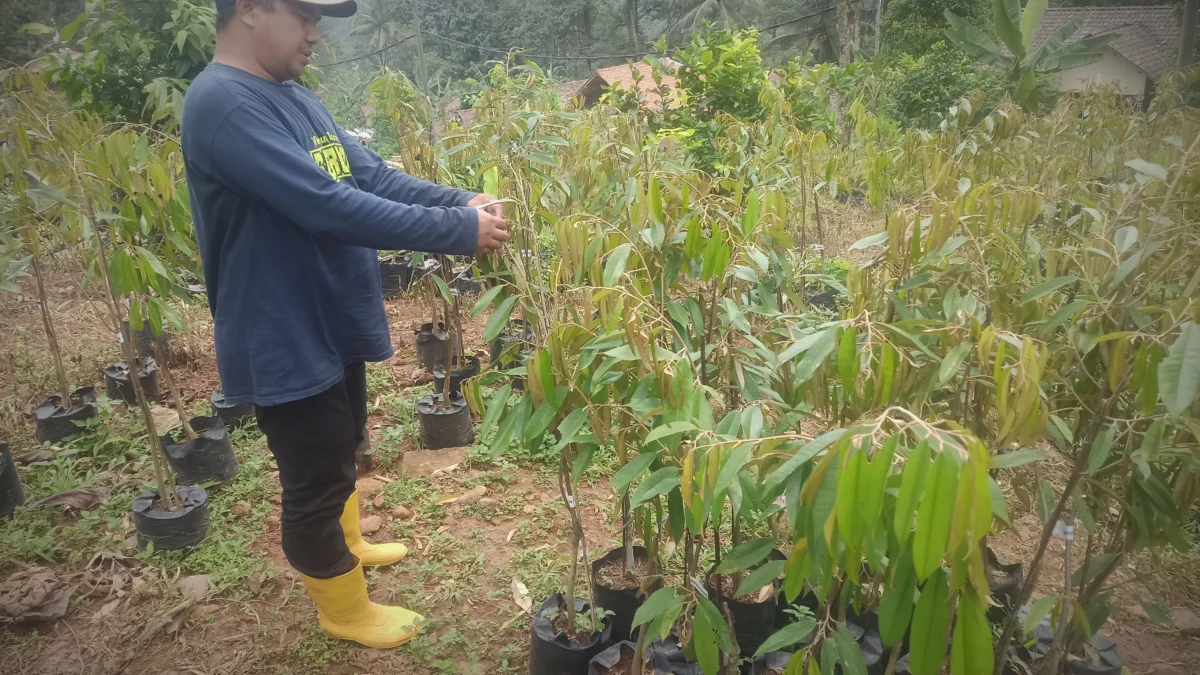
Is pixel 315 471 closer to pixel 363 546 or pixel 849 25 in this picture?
pixel 363 546

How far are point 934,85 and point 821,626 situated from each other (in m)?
2.45

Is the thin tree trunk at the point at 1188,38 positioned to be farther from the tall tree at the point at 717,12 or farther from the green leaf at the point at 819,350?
the tall tree at the point at 717,12

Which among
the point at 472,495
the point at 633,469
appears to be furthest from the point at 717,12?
the point at 633,469

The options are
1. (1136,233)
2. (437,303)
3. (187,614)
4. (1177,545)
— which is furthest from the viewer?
(437,303)

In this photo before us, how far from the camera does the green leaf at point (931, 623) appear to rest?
2.42ft

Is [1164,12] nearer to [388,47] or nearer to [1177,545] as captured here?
[1177,545]

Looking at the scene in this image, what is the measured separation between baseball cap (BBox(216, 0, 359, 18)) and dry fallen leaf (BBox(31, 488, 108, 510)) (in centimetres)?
189

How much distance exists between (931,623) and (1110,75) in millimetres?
1128

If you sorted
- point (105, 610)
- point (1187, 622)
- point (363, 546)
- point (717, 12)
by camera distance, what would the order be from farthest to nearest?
point (717, 12)
point (363, 546)
point (105, 610)
point (1187, 622)

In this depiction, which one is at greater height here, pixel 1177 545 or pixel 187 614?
pixel 1177 545

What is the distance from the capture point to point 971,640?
0.75 m

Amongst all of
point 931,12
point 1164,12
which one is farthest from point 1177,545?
point 931,12

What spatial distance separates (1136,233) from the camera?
3.04 feet

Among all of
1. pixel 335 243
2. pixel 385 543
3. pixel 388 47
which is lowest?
pixel 385 543
